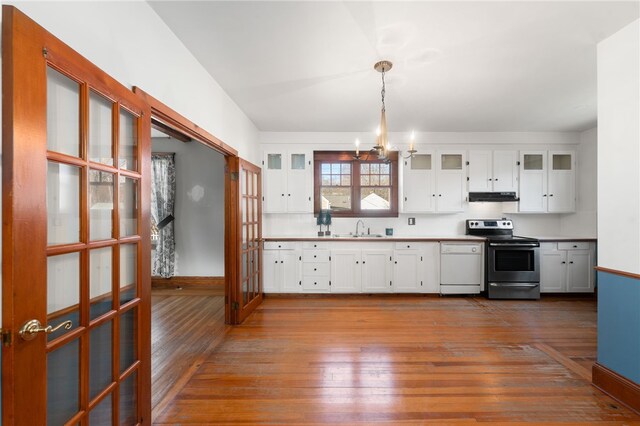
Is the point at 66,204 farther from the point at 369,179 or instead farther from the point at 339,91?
the point at 369,179

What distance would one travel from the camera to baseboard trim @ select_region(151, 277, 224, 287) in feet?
16.9

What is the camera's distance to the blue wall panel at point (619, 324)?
196cm

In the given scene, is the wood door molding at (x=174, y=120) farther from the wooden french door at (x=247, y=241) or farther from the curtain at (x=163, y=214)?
the curtain at (x=163, y=214)

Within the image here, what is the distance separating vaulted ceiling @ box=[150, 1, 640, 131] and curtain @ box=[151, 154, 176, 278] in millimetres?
2352

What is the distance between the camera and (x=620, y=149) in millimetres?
2029

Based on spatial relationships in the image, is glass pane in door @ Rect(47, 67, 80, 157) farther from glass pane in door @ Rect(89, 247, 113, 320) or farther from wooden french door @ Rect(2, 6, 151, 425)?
glass pane in door @ Rect(89, 247, 113, 320)

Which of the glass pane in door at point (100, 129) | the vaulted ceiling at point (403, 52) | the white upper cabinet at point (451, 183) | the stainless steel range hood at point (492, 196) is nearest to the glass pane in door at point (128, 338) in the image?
the glass pane in door at point (100, 129)

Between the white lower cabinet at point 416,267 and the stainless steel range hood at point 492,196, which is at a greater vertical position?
the stainless steel range hood at point 492,196

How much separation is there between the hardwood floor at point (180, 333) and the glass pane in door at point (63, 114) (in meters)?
1.77

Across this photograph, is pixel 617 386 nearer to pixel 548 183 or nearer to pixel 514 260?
pixel 514 260

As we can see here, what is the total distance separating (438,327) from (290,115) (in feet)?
10.4

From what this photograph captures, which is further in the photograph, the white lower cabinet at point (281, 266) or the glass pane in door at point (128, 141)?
the white lower cabinet at point (281, 266)

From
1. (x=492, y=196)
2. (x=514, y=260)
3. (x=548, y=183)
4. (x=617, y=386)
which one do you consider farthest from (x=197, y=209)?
(x=548, y=183)

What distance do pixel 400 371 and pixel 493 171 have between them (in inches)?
145
